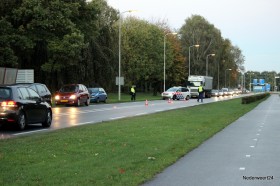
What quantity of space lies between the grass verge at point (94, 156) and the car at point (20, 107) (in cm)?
259

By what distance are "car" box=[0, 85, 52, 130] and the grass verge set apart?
2593 mm

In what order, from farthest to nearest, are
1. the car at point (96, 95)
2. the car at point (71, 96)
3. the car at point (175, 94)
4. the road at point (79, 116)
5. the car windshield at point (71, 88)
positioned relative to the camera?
the car at point (175, 94) < the car at point (96, 95) < the car windshield at point (71, 88) < the car at point (71, 96) < the road at point (79, 116)

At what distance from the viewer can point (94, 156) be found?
980 cm

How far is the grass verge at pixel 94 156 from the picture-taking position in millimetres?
7531

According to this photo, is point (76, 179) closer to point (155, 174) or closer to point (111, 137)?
point (155, 174)

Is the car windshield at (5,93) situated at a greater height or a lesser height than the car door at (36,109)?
greater

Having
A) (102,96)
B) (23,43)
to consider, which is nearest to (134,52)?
→ (102,96)

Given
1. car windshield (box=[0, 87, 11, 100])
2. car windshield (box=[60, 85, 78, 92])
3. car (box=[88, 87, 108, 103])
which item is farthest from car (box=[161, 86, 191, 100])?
car windshield (box=[0, 87, 11, 100])

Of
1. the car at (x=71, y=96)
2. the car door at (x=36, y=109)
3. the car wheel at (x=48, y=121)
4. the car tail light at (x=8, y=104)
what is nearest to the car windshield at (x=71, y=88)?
the car at (x=71, y=96)

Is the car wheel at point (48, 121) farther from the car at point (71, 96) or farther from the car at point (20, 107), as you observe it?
the car at point (71, 96)

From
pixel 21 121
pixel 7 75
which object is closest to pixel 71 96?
pixel 7 75

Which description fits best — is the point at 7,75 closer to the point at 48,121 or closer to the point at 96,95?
the point at 96,95

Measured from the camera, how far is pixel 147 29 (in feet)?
236

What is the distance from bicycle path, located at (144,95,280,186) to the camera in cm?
772
